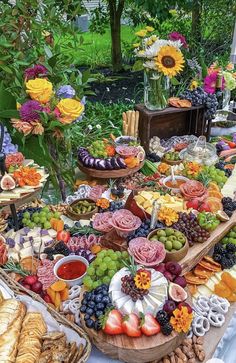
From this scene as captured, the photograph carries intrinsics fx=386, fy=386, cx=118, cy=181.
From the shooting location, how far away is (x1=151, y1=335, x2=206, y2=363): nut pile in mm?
1784

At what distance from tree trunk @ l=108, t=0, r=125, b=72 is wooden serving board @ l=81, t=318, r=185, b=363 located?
6.33 meters

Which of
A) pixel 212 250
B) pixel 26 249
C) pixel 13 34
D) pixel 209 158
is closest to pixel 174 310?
pixel 212 250

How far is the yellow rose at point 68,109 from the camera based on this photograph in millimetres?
2389

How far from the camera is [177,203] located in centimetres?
251

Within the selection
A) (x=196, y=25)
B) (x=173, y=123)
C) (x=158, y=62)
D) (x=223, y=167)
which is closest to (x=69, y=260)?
(x=223, y=167)

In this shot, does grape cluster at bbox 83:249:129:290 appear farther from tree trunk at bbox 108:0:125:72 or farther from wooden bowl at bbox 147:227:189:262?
tree trunk at bbox 108:0:125:72

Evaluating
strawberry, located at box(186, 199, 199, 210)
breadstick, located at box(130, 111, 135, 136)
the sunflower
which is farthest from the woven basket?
the sunflower

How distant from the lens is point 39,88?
7.68 ft

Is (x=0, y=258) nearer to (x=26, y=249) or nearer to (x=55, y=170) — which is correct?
(x=26, y=249)

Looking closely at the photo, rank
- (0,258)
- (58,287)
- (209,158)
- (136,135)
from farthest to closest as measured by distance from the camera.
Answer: (136,135) < (209,158) < (0,258) < (58,287)

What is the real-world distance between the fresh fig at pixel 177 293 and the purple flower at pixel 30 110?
1306 mm

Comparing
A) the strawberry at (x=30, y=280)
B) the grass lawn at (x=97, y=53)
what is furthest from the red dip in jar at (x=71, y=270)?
the grass lawn at (x=97, y=53)

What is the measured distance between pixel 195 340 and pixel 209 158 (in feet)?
6.13

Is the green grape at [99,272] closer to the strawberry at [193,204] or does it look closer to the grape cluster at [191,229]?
the grape cluster at [191,229]
